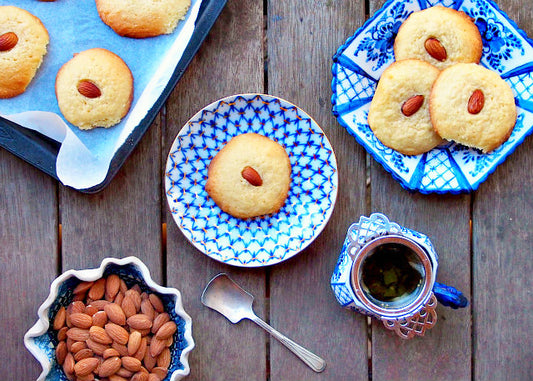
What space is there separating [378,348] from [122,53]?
0.74 metres

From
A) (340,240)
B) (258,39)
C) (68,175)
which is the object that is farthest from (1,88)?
(340,240)

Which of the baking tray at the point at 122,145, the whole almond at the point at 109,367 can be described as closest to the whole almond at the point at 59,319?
the whole almond at the point at 109,367

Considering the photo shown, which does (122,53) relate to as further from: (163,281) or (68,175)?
(163,281)

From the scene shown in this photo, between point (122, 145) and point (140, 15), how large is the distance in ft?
0.78

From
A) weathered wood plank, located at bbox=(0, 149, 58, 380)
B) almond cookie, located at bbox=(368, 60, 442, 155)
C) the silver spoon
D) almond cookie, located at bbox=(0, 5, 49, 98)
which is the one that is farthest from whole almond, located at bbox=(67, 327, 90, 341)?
almond cookie, located at bbox=(368, 60, 442, 155)

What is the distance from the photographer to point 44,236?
1.11 meters

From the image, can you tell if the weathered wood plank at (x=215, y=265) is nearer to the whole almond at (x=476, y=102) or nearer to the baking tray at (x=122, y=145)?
the baking tray at (x=122, y=145)

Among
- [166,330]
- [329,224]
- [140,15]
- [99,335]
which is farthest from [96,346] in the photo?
[140,15]

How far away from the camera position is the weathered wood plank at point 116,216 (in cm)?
111

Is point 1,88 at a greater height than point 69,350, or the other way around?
point 1,88

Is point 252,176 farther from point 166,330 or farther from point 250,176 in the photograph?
point 166,330

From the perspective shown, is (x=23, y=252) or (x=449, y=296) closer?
(x=449, y=296)

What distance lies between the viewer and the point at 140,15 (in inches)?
41.6

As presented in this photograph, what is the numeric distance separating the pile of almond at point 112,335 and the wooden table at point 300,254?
2.8 inches
